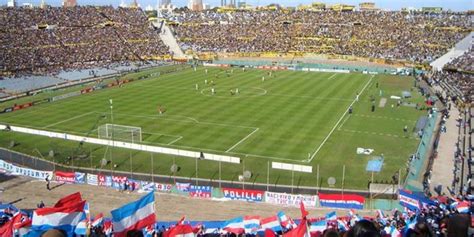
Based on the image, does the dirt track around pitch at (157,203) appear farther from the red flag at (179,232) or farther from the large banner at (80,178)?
the red flag at (179,232)

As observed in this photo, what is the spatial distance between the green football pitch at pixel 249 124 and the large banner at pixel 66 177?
3.91 metres

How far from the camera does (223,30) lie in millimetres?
142250

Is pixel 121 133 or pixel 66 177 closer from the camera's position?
pixel 66 177

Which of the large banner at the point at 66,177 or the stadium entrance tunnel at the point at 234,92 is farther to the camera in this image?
the stadium entrance tunnel at the point at 234,92

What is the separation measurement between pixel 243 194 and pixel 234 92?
3944cm

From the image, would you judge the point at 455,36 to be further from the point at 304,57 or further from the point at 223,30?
the point at 223,30

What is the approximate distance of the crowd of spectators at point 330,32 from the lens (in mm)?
116438

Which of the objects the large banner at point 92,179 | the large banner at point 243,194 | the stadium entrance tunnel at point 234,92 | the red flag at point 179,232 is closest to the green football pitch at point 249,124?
the stadium entrance tunnel at point 234,92

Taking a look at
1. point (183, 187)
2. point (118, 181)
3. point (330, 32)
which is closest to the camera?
point (183, 187)

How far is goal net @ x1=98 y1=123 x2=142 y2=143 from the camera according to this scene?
1863 inches

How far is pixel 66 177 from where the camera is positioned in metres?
37.5

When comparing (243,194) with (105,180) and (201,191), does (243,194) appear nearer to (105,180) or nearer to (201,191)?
(201,191)

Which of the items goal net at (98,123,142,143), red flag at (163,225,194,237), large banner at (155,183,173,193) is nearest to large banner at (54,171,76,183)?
large banner at (155,183,173,193)

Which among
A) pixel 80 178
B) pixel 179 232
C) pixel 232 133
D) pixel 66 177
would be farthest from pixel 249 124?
pixel 179 232
